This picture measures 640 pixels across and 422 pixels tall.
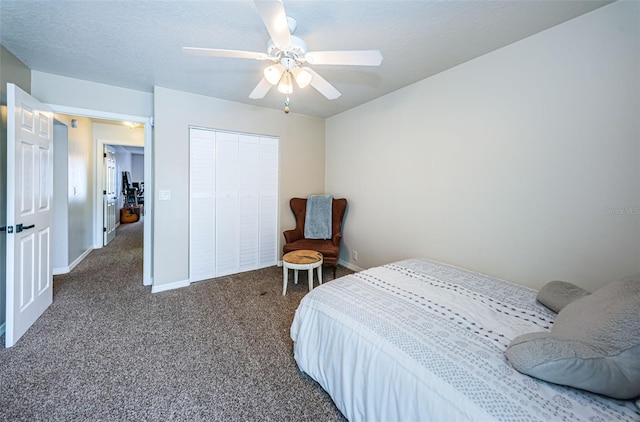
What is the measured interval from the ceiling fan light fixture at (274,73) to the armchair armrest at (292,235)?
7.07 ft

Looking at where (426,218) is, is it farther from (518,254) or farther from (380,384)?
(380,384)

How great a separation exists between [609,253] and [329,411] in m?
1.99

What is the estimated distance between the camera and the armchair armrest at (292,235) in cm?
357

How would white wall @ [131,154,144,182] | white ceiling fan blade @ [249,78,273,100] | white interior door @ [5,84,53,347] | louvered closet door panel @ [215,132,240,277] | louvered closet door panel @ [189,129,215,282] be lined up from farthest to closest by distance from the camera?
1. white wall @ [131,154,144,182]
2. louvered closet door panel @ [215,132,240,277]
3. louvered closet door panel @ [189,129,215,282]
4. white ceiling fan blade @ [249,78,273,100]
5. white interior door @ [5,84,53,347]

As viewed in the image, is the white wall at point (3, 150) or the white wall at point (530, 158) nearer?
the white wall at point (530, 158)

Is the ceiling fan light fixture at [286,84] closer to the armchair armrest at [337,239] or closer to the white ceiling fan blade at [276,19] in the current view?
the white ceiling fan blade at [276,19]

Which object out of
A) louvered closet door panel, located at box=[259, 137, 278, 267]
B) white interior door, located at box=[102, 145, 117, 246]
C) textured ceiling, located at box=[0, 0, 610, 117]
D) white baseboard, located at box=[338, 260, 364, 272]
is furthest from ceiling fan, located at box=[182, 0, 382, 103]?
white interior door, located at box=[102, 145, 117, 246]

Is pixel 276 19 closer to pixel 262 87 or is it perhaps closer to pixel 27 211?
pixel 262 87

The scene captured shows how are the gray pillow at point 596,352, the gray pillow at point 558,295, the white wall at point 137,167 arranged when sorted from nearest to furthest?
the gray pillow at point 596,352 < the gray pillow at point 558,295 < the white wall at point 137,167

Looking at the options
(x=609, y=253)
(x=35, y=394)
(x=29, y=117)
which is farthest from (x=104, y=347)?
(x=609, y=253)

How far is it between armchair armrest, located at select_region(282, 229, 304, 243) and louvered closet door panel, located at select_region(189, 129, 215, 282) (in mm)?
959

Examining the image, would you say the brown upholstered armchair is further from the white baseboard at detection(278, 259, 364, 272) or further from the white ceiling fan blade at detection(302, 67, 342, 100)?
the white ceiling fan blade at detection(302, 67, 342, 100)

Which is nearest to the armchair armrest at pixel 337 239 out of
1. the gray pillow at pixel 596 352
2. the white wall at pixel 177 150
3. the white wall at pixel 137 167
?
the white wall at pixel 177 150

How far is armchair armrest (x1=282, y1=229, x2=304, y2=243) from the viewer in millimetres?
3566
